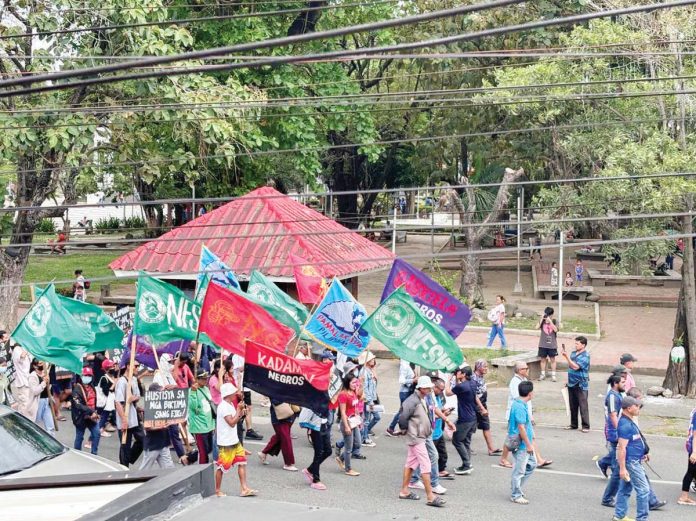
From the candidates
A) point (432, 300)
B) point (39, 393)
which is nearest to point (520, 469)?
point (432, 300)

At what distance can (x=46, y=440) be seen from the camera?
10.7m

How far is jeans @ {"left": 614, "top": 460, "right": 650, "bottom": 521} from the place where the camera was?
35.1ft

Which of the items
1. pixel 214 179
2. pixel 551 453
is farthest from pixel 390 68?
pixel 551 453

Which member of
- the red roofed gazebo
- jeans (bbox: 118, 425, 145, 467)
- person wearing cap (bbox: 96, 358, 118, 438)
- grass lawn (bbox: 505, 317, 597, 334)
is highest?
the red roofed gazebo

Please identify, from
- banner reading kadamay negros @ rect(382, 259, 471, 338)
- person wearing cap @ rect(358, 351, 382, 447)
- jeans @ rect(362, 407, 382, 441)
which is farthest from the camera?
jeans @ rect(362, 407, 382, 441)

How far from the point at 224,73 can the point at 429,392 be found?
1346cm

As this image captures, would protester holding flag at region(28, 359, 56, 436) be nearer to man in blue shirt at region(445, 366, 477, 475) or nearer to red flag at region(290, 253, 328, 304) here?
red flag at region(290, 253, 328, 304)

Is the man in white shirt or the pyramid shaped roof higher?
the pyramid shaped roof

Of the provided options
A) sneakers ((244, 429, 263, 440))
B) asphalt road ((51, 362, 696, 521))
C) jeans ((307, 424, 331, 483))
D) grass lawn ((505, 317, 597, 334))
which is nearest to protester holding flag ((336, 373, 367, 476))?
asphalt road ((51, 362, 696, 521))

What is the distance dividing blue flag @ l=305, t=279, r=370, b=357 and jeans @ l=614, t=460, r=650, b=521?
14.7ft

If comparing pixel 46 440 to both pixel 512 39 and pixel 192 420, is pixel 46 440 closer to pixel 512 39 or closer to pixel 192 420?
pixel 192 420

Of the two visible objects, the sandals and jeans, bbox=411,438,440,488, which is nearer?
the sandals

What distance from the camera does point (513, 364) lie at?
20.0 m

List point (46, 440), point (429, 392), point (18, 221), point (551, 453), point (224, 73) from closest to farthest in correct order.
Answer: point (46, 440) → point (429, 392) → point (551, 453) → point (18, 221) → point (224, 73)
